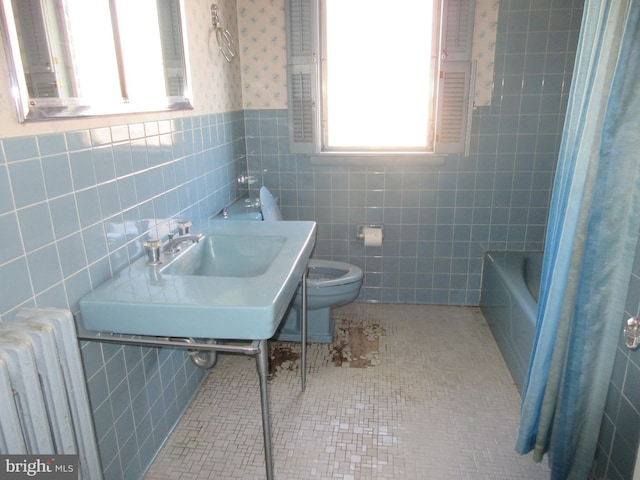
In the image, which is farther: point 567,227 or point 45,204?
point 567,227

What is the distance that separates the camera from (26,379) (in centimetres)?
92

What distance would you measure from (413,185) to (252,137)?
104 cm

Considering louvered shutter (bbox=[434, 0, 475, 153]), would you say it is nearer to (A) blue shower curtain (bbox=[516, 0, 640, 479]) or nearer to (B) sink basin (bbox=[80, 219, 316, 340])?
(A) blue shower curtain (bbox=[516, 0, 640, 479])

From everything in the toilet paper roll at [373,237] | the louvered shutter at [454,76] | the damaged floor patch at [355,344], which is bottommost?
the damaged floor patch at [355,344]

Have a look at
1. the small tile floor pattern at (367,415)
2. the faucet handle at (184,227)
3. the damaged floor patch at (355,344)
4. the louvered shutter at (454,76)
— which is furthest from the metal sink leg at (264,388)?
the louvered shutter at (454,76)

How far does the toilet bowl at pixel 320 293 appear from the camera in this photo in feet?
7.81

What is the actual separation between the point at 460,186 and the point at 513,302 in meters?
0.81

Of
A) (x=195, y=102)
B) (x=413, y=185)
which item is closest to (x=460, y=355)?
(x=413, y=185)

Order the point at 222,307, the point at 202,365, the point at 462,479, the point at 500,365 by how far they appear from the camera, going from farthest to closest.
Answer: the point at 500,365 < the point at 202,365 < the point at 462,479 < the point at 222,307

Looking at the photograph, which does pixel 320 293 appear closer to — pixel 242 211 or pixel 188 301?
pixel 242 211

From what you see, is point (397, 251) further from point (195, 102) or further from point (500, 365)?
point (195, 102)

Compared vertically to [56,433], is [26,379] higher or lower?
higher

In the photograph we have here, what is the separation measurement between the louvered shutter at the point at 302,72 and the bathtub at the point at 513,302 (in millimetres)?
1320

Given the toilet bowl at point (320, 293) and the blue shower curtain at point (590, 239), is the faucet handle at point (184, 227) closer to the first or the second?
the toilet bowl at point (320, 293)
